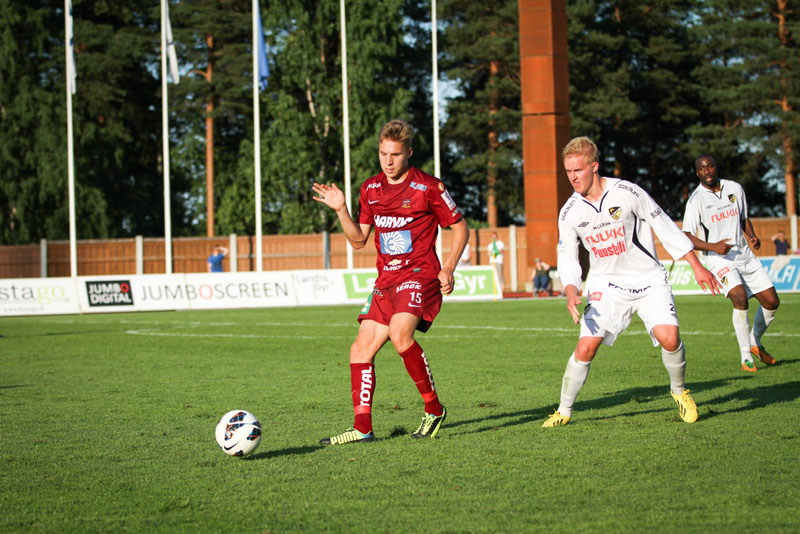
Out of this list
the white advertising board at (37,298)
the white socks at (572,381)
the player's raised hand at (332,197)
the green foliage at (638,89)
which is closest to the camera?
the player's raised hand at (332,197)

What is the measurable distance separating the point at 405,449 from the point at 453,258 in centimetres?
135

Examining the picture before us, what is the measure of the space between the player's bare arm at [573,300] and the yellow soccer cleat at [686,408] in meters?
1.11

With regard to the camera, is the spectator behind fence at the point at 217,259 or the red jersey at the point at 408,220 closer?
the red jersey at the point at 408,220

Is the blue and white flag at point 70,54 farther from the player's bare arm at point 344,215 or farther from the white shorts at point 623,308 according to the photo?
the white shorts at point 623,308

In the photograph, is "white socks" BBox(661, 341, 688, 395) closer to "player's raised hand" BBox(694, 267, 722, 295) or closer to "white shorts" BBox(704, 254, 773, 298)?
"player's raised hand" BBox(694, 267, 722, 295)

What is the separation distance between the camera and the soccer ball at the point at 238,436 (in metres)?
6.23


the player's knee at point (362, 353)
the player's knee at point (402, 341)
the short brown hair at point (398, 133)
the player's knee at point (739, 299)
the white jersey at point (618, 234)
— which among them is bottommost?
the player's knee at point (362, 353)

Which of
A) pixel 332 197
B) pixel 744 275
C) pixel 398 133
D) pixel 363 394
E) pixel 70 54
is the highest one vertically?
pixel 70 54

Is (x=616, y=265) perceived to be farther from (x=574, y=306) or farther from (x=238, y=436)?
(x=238, y=436)

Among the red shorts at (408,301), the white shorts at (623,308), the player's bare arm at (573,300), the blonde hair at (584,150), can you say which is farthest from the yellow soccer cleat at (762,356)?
the red shorts at (408,301)

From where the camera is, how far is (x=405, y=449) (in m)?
6.45

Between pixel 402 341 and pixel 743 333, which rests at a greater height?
pixel 402 341

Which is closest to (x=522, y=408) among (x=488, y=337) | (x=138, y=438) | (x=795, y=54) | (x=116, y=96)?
(x=138, y=438)

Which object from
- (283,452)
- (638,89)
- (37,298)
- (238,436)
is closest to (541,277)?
(37,298)
